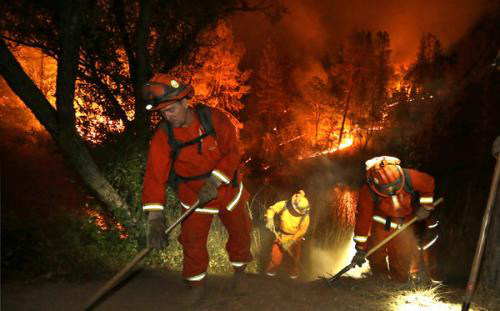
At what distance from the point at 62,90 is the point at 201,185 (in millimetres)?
2070

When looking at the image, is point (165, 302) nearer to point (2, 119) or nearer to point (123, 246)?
point (123, 246)

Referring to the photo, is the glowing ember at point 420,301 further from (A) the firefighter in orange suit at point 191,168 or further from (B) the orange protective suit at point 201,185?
(A) the firefighter in orange suit at point 191,168

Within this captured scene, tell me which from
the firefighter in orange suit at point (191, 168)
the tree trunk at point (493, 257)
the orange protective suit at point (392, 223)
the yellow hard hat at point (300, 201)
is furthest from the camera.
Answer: the yellow hard hat at point (300, 201)

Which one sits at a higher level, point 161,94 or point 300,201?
point 161,94

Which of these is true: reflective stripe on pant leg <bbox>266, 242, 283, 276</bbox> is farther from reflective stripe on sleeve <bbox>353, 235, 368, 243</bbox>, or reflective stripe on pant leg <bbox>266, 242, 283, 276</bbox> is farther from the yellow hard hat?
reflective stripe on sleeve <bbox>353, 235, 368, 243</bbox>

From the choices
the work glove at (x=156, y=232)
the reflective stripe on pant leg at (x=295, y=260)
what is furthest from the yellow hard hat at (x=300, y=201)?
the work glove at (x=156, y=232)

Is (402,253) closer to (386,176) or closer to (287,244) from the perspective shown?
(386,176)

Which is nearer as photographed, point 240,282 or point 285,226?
point 240,282

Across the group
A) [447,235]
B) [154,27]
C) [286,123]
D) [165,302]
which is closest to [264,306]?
[165,302]

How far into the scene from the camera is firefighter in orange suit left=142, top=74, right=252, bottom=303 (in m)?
3.63

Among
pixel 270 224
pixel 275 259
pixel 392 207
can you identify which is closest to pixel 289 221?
pixel 270 224

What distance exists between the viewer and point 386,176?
5078 mm

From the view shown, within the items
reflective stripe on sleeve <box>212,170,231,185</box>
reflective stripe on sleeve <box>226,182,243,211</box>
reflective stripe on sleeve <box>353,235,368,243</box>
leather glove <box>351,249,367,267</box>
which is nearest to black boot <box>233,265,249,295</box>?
reflective stripe on sleeve <box>226,182,243,211</box>

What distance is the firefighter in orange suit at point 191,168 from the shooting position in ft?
11.9
